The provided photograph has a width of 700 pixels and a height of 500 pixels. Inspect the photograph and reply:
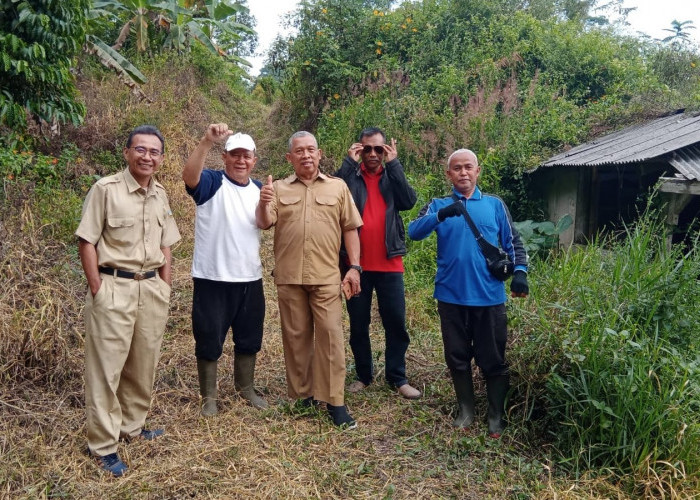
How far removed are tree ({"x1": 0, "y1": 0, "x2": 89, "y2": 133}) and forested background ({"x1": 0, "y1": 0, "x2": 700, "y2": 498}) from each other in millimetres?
27

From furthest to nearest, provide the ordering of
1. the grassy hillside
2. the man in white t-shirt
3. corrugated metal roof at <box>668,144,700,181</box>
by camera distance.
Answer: corrugated metal roof at <box>668,144,700,181</box>
the man in white t-shirt
the grassy hillside

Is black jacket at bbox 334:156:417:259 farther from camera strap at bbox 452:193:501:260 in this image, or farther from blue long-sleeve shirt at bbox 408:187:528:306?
camera strap at bbox 452:193:501:260

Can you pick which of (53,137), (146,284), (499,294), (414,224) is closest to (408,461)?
(499,294)

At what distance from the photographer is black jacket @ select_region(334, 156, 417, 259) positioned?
162 inches

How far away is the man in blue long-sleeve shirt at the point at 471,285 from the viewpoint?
12.0 feet

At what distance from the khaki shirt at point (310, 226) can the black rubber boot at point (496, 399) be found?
1.21 metres

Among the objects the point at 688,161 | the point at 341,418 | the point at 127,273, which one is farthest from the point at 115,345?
the point at 688,161

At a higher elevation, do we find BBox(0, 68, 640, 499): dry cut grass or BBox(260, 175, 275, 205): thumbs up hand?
BBox(260, 175, 275, 205): thumbs up hand

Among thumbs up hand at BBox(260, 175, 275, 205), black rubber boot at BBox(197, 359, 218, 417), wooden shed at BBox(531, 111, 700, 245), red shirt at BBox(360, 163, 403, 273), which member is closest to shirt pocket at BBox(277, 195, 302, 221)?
thumbs up hand at BBox(260, 175, 275, 205)

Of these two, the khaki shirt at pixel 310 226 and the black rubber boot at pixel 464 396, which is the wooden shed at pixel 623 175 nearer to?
the black rubber boot at pixel 464 396

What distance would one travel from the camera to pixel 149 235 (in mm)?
3318

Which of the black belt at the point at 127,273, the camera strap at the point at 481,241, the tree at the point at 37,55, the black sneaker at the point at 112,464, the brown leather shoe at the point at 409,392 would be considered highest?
the tree at the point at 37,55

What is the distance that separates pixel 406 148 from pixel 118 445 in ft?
21.6

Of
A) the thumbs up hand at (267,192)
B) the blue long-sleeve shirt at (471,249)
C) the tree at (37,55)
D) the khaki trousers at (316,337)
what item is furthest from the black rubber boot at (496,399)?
the tree at (37,55)
